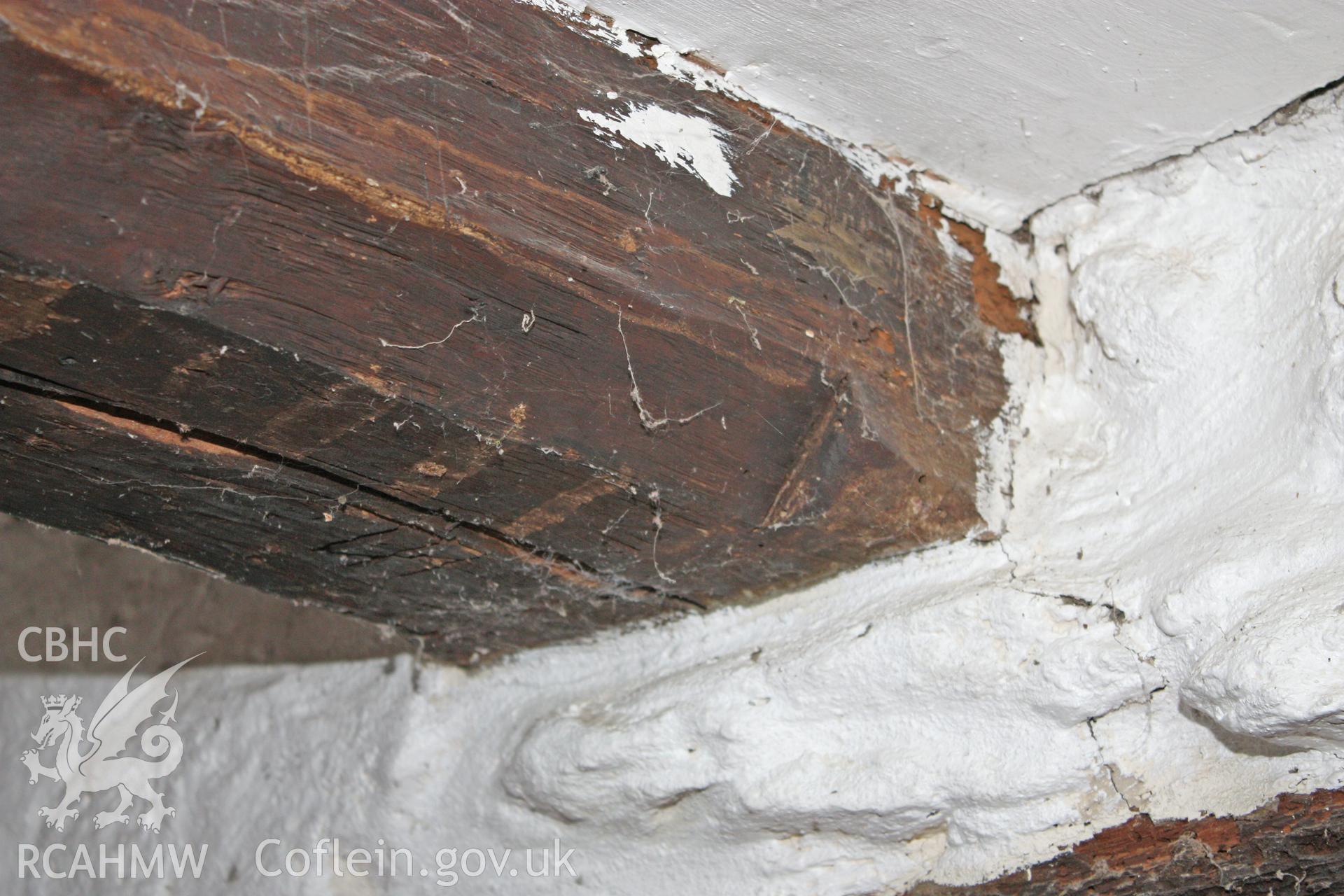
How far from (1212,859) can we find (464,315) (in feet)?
2.81

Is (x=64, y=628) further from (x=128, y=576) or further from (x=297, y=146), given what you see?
(x=297, y=146)

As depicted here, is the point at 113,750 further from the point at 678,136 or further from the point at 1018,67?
the point at 1018,67

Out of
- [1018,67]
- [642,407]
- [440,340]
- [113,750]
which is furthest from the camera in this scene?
[113,750]

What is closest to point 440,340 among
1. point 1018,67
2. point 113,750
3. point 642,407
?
point 642,407

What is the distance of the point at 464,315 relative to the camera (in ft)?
2.74

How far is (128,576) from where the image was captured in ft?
5.59

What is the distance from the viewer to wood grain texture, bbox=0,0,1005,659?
2.33 feet

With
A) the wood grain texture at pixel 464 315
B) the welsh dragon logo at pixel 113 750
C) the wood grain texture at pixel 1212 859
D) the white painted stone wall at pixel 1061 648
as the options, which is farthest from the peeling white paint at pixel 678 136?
the welsh dragon logo at pixel 113 750

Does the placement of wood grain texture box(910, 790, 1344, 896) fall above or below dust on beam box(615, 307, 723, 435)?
below

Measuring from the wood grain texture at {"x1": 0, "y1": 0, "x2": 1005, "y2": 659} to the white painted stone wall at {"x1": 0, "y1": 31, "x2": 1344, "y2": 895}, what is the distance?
0.08 m

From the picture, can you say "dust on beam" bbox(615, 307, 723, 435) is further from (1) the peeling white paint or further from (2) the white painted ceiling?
(2) the white painted ceiling

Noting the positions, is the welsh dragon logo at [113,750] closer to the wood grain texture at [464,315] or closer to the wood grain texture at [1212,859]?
the wood grain texture at [464,315]

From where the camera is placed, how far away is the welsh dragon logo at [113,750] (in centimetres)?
154

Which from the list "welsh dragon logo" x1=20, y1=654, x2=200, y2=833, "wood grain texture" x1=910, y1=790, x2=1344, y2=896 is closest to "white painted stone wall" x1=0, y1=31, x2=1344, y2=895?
"wood grain texture" x1=910, y1=790, x2=1344, y2=896
